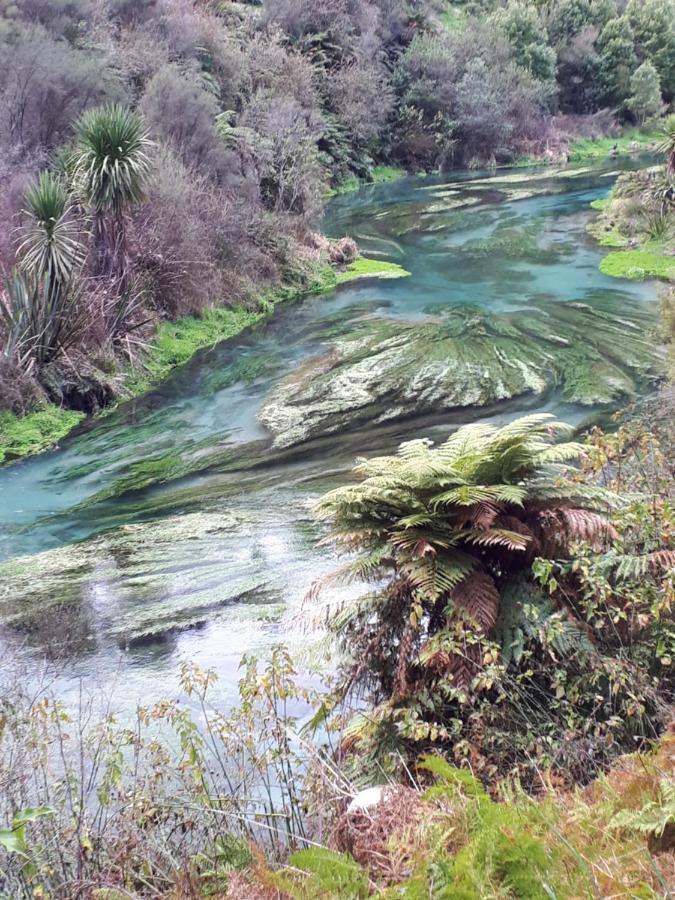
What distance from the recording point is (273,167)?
2089cm

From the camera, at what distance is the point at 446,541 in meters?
4.32

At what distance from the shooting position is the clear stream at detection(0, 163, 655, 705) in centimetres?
627

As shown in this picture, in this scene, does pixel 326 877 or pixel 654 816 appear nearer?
pixel 654 816

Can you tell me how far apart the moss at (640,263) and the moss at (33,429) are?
1341cm

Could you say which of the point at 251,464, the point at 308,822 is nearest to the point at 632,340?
the point at 251,464

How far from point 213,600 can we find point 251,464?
3192mm

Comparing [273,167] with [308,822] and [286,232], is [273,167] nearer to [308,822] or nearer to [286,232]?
[286,232]

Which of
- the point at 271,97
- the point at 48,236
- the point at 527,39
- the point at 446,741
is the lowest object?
the point at 446,741

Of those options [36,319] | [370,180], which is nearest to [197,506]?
[36,319]

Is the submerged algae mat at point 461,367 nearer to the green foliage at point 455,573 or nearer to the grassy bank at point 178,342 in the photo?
the grassy bank at point 178,342

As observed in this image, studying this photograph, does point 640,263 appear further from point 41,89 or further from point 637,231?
point 41,89

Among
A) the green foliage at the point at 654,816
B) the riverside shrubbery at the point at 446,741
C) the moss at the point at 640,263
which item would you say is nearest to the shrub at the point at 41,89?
the moss at the point at 640,263

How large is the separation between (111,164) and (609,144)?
143 ft

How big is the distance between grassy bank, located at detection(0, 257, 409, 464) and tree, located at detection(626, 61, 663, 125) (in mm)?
36631
